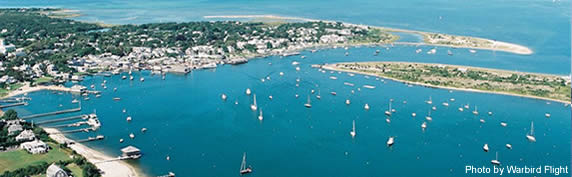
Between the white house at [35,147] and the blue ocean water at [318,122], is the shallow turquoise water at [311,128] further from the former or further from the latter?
the white house at [35,147]

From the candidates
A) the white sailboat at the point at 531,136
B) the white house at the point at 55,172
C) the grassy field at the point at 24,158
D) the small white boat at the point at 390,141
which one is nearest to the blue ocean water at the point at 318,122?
the small white boat at the point at 390,141

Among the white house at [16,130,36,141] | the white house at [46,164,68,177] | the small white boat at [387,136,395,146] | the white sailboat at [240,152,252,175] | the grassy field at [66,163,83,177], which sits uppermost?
the white house at [16,130,36,141]

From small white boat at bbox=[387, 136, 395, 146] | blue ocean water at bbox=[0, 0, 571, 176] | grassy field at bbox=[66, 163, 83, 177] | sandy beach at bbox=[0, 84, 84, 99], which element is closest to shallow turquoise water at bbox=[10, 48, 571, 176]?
blue ocean water at bbox=[0, 0, 571, 176]

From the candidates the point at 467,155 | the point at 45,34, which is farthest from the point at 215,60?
the point at 467,155

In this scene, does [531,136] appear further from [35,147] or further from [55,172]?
[35,147]

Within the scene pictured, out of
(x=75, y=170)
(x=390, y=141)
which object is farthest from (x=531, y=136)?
(x=75, y=170)

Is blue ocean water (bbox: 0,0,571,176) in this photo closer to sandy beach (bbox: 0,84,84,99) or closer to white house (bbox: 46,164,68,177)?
sandy beach (bbox: 0,84,84,99)

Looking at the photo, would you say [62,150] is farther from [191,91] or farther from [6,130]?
[191,91]

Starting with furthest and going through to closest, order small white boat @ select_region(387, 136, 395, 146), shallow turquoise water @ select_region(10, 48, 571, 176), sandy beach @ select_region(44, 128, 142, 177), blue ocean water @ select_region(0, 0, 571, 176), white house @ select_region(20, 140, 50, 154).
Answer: small white boat @ select_region(387, 136, 395, 146)
blue ocean water @ select_region(0, 0, 571, 176)
shallow turquoise water @ select_region(10, 48, 571, 176)
white house @ select_region(20, 140, 50, 154)
sandy beach @ select_region(44, 128, 142, 177)
